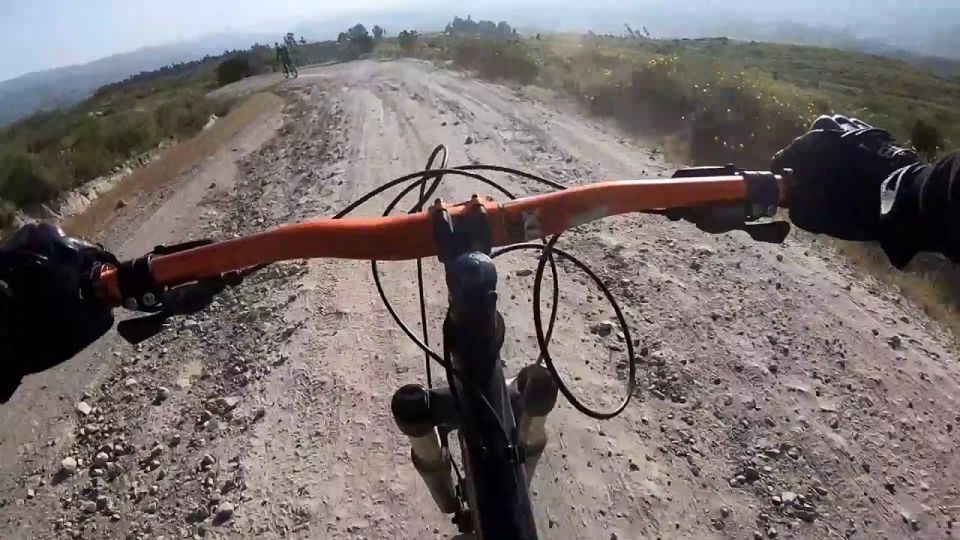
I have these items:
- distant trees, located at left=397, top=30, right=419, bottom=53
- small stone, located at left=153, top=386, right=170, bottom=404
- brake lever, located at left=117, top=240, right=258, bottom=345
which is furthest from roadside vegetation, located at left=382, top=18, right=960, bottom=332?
distant trees, located at left=397, top=30, right=419, bottom=53

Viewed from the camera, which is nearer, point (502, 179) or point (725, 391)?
point (725, 391)

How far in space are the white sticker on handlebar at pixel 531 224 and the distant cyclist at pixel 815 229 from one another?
753 millimetres

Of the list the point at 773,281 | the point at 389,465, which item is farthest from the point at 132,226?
the point at 773,281

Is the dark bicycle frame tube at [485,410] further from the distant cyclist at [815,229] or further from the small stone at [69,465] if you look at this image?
the small stone at [69,465]

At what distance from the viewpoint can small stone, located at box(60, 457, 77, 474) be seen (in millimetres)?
4738

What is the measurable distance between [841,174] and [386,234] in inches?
48.3

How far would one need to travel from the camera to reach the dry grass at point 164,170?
12.3 m

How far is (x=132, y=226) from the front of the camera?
11430 millimetres

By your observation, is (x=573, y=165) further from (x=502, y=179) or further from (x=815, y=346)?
(x=815, y=346)

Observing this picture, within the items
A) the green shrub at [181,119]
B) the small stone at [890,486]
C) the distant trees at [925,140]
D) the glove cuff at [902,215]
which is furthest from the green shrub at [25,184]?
the distant trees at [925,140]

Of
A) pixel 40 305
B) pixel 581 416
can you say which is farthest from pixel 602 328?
pixel 40 305

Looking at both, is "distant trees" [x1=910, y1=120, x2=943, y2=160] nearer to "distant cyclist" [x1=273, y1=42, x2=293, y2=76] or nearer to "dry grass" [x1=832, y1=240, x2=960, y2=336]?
"dry grass" [x1=832, y1=240, x2=960, y2=336]

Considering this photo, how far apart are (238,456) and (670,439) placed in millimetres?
2837

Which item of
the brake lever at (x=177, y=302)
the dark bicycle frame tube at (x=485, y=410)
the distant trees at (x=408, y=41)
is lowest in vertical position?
the dark bicycle frame tube at (x=485, y=410)
